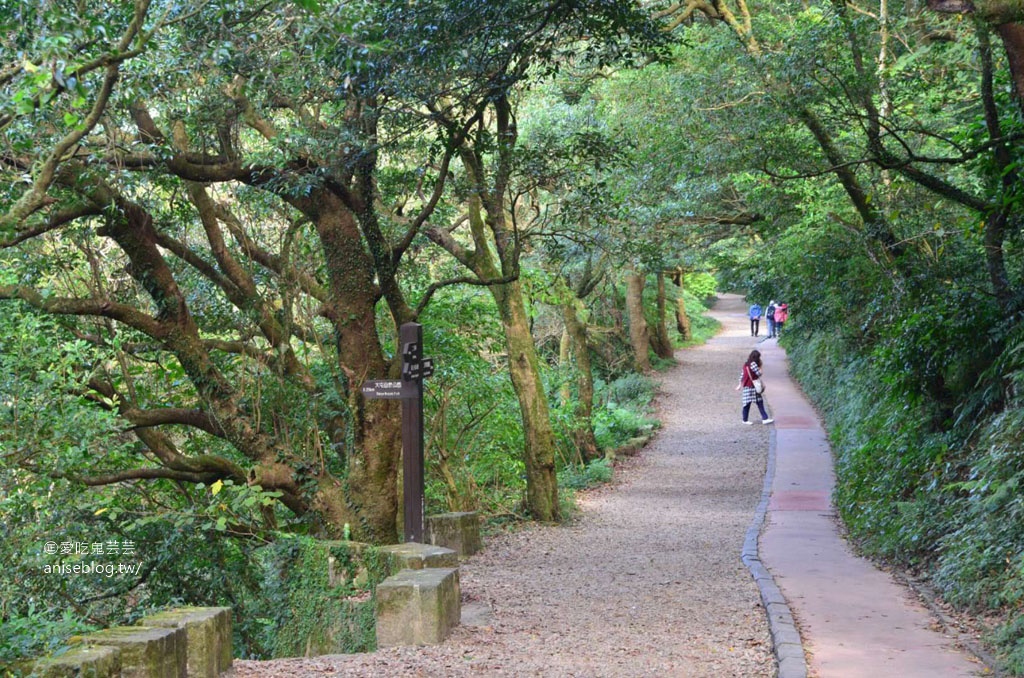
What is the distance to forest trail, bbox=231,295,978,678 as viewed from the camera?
24.3 feet

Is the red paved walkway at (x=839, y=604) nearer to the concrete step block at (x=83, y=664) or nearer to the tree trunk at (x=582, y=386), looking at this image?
the concrete step block at (x=83, y=664)

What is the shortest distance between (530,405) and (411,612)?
311 inches

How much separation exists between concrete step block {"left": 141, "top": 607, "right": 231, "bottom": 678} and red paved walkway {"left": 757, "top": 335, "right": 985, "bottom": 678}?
4208 millimetres

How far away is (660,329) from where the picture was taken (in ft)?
122

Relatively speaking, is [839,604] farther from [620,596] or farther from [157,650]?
[157,650]

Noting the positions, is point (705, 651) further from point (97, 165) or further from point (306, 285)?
point (306, 285)

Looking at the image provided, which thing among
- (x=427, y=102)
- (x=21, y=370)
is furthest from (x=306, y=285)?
(x=21, y=370)

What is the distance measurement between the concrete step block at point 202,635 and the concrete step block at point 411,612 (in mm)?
1306

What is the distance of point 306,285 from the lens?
1382 centimetres

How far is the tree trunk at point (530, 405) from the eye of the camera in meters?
15.5

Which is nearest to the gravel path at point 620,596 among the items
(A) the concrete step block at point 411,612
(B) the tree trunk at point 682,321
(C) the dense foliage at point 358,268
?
(A) the concrete step block at point 411,612

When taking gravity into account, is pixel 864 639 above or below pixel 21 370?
below

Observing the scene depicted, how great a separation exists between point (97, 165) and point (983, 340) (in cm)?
954

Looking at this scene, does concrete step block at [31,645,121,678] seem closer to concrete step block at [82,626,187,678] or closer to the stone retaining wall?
the stone retaining wall
